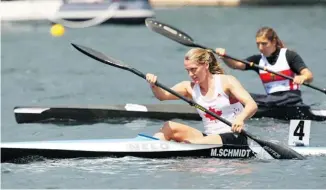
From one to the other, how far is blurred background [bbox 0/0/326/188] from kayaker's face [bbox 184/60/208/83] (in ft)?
2.83

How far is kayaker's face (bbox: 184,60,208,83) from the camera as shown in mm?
9797

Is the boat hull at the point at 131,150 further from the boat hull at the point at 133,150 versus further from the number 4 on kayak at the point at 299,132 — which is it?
the number 4 on kayak at the point at 299,132

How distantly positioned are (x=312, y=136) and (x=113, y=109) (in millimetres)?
2794

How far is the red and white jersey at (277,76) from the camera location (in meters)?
12.9

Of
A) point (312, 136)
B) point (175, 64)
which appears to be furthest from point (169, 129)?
point (175, 64)

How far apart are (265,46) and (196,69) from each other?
2930 mm

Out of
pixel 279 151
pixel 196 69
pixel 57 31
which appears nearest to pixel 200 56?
pixel 196 69

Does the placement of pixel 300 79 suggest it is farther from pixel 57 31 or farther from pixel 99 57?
pixel 57 31

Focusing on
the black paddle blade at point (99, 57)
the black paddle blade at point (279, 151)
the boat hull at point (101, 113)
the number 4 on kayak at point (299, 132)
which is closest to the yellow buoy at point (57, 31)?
the boat hull at point (101, 113)

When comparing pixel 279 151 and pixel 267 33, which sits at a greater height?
pixel 267 33

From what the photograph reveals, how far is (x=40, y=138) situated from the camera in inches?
487

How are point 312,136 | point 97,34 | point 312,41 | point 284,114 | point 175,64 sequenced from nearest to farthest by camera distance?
point 312,136 < point 284,114 < point 175,64 < point 312,41 < point 97,34

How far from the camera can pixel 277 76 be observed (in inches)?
512

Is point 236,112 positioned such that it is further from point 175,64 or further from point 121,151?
point 175,64
